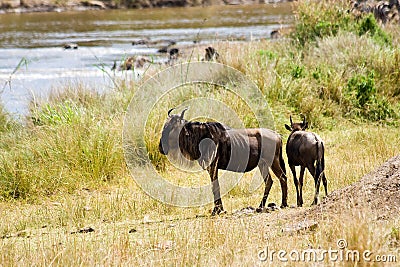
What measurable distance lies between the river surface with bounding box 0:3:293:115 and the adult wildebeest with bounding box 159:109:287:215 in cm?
644

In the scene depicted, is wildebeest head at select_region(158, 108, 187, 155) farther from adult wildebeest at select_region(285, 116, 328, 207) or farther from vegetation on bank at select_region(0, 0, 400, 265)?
adult wildebeest at select_region(285, 116, 328, 207)

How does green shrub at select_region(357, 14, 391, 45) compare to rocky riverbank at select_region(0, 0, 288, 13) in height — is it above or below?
above

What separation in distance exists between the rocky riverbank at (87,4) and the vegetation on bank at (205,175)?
139 feet

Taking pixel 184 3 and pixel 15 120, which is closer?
pixel 15 120

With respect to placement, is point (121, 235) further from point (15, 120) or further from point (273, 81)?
point (273, 81)

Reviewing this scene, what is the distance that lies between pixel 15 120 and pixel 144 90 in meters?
2.27

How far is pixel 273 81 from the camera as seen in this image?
13.1 meters

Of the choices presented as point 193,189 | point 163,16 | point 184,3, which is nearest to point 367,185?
point 193,189

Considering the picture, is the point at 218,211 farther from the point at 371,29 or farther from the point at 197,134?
the point at 371,29

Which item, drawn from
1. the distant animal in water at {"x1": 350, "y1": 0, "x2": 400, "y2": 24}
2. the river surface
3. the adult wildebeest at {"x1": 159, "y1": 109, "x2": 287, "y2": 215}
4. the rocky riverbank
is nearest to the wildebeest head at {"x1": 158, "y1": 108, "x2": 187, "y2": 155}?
the adult wildebeest at {"x1": 159, "y1": 109, "x2": 287, "y2": 215}

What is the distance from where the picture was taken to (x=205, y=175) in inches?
383

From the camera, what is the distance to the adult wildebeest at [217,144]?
6766 mm

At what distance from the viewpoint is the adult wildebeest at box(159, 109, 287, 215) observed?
6766 millimetres

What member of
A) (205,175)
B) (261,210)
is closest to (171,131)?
(261,210)
